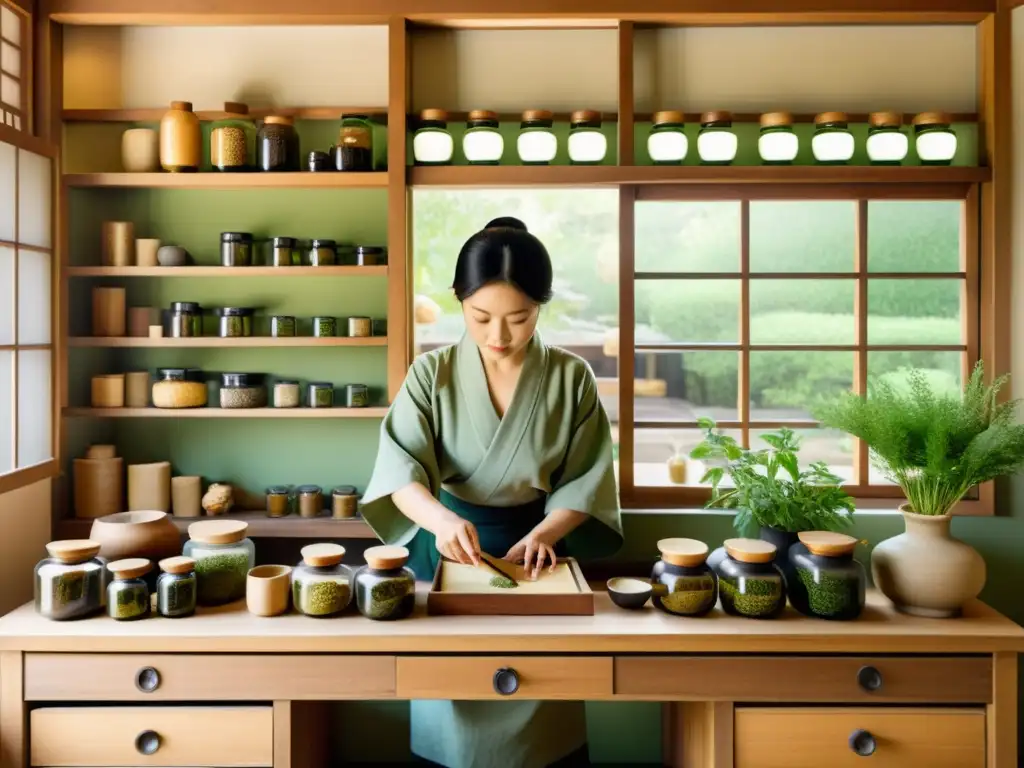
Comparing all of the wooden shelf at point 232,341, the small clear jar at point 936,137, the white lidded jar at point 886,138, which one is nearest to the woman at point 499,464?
the wooden shelf at point 232,341

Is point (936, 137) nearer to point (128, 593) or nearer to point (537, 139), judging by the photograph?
point (537, 139)

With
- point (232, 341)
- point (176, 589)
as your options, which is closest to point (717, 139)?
point (232, 341)

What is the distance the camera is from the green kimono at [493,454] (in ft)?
7.36

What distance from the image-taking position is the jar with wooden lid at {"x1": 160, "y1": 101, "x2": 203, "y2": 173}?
258 centimetres

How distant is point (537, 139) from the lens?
8.53ft

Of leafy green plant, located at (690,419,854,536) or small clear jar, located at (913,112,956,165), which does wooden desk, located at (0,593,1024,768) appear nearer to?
leafy green plant, located at (690,419,854,536)

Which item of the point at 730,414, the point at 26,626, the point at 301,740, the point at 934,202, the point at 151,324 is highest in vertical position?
the point at 934,202

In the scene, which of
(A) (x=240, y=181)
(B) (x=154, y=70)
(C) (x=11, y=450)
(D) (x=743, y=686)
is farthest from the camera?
(B) (x=154, y=70)

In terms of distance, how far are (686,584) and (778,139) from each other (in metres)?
1.41

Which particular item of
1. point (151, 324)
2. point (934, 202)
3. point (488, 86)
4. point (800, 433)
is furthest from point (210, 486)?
point (934, 202)

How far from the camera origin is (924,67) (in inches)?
107

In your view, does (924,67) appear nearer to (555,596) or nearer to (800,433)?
(800,433)

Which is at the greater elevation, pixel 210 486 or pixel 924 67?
pixel 924 67

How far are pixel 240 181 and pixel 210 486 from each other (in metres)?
0.98
